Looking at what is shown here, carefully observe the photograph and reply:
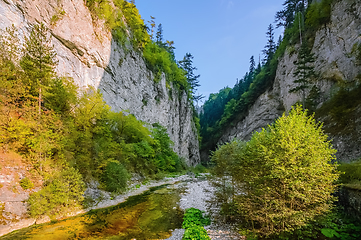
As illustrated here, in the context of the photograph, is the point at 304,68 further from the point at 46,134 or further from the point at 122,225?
the point at 46,134

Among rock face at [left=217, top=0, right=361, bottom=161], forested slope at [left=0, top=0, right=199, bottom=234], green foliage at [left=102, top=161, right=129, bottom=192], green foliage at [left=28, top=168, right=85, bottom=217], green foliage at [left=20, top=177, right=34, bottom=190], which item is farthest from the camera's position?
rock face at [left=217, top=0, right=361, bottom=161]

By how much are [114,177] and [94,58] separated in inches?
537

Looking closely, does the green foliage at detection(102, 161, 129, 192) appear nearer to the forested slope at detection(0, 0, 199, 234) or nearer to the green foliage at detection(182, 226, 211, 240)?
the forested slope at detection(0, 0, 199, 234)

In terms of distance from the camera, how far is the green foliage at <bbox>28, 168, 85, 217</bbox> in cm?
740

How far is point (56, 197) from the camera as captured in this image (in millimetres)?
7969

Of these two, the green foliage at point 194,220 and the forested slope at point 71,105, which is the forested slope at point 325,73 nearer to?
the green foliage at point 194,220

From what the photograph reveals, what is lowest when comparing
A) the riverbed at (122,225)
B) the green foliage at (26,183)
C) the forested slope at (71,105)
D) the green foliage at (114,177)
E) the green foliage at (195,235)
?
the riverbed at (122,225)

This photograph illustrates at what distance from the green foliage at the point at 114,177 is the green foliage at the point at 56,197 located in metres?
3.46

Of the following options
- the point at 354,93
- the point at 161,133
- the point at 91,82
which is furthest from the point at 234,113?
the point at 91,82

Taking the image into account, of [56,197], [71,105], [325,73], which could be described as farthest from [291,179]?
[325,73]

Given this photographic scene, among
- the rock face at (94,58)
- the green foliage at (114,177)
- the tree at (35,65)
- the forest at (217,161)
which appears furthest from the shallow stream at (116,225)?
the rock face at (94,58)

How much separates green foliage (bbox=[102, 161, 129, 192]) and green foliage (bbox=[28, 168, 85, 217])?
3.46 meters

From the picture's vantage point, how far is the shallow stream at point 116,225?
21.9 feet

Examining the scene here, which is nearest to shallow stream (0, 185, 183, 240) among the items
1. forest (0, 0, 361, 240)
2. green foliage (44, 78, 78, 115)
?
forest (0, 0, 361, 240)
